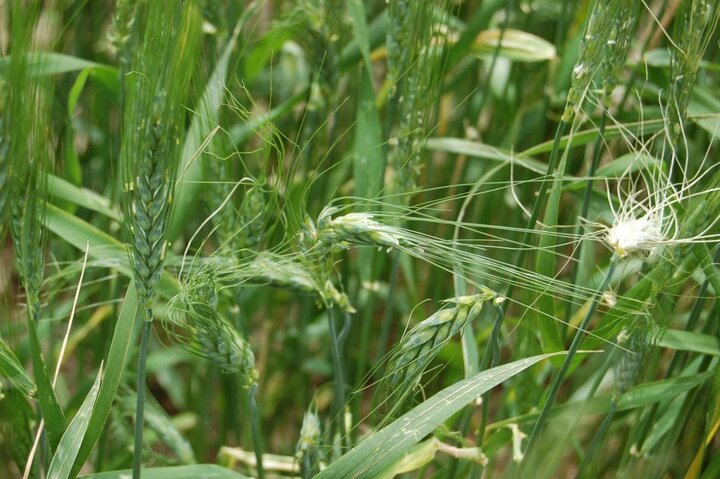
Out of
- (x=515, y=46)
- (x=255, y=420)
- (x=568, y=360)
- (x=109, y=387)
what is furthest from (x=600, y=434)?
(x=515, y=46)

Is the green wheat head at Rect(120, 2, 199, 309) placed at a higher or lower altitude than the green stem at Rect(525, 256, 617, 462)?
higher

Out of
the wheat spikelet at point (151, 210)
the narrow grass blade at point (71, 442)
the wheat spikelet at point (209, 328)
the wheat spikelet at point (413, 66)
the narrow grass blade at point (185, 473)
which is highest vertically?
the wheat spikelet at point (413, 66)

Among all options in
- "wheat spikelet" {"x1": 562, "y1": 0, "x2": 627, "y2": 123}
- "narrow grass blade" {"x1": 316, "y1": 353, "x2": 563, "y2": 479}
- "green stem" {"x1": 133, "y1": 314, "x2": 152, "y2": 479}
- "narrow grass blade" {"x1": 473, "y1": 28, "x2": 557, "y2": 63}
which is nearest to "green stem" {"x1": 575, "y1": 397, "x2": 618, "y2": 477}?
"narrow grass blade" {"x1": 316, "y1": 353, "x2": 563, "y2": 479}

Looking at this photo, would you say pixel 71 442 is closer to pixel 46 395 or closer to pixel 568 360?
pixel 46 395

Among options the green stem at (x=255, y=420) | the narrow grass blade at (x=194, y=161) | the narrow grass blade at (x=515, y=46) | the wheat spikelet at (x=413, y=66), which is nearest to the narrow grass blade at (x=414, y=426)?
the green stem at (x=255, y=420)

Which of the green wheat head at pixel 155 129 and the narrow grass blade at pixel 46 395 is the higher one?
the green wheat head at pixel 155 129

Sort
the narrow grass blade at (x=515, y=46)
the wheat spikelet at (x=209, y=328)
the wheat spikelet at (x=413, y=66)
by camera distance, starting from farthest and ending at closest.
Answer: the narrow grass blade at (x=515, y=46), the wheat spikelet at (x=413, y=66), the wheat spikelet at (x=209, y=328)

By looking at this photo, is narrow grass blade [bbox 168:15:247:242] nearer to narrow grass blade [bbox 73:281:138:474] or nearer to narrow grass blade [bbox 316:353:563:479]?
narrow grass blade [bbox 73:281:138:474]

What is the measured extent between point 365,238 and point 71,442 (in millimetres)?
288

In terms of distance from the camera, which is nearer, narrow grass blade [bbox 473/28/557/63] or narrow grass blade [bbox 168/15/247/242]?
narrow grass blade [bbox 168/15/247/242]

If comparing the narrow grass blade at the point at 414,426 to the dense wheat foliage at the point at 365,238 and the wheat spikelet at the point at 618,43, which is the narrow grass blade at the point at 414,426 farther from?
the wheat spikelet at the point at 618,43

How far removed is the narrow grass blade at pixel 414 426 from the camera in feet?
2.07

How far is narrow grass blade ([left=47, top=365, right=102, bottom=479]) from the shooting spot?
665 mm

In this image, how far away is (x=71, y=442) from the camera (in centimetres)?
68
